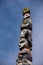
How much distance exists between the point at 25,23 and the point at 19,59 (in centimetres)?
204

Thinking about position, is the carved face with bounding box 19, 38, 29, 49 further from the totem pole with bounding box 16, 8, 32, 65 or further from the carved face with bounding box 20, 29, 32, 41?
the carved face with bounding box 20, 29, 32, 41

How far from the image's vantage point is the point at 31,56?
11359 mm

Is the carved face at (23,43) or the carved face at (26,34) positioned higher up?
the carved face at (26,34)

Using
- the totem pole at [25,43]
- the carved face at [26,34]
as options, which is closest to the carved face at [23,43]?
the totem pole at [25,43]

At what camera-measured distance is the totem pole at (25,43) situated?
11.2 m

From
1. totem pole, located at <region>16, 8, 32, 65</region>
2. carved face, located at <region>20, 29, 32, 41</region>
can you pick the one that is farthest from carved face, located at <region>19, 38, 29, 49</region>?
carved face, located at <region>20, 29, 32, 41</region>

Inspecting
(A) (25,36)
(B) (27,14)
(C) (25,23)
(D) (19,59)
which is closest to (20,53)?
(D) (19,59)

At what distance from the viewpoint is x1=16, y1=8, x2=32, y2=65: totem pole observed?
36.6 ft

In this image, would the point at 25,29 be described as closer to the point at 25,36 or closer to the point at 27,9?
the point at 25,36

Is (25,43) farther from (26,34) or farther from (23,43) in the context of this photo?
(26,34)

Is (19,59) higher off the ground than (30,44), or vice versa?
(30,44)

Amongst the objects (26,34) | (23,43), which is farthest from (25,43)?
(26,34)

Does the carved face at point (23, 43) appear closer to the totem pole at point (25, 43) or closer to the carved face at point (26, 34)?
the totem pole at point (25, 43)

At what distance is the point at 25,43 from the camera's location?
11.7 metres
